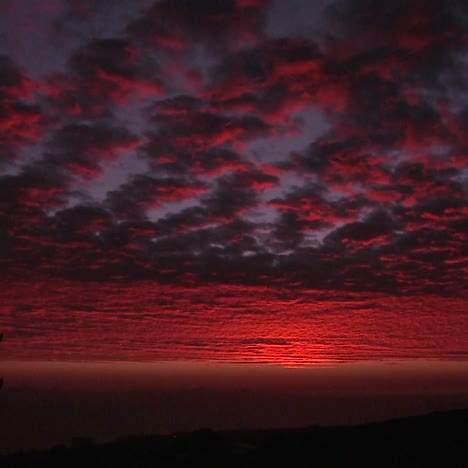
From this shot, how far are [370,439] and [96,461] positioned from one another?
11.3 metres

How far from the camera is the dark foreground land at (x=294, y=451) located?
21.3 meters

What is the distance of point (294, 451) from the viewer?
2302cm

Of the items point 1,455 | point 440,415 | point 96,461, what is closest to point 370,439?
point 440,415

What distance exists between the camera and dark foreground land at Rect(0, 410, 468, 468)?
21.3 meters

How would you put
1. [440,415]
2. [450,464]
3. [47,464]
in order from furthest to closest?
[440,415], [47,464], [450,464]

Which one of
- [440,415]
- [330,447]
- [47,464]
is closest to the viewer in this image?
[47,464]

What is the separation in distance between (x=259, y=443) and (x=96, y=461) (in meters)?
6.90

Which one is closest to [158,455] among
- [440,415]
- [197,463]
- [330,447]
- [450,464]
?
[197,463]

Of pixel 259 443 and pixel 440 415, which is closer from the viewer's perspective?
pixel 259 443

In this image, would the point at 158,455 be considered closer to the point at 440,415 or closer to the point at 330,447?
the point at 330,447

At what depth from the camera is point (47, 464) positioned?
2205 cm

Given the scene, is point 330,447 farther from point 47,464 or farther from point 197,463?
point 47,464

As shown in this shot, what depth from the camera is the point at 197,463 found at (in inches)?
840

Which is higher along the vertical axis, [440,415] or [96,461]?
[440,415]
